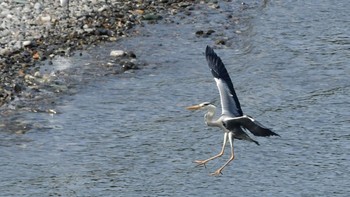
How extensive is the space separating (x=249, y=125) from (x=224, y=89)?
3.04 ft

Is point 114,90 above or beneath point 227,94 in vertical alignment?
beneath

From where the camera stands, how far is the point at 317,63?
73.7 ft

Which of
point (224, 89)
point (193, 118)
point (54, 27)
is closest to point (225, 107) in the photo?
point (224, 89)

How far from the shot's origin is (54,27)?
2334cm

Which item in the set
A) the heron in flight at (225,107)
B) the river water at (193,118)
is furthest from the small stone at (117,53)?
the heron in flight at (225,107)

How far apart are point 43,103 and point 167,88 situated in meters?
2.43

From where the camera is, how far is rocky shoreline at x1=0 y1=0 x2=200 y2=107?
69.5 feet

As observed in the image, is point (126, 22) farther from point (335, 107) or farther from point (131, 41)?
point (335, 107)

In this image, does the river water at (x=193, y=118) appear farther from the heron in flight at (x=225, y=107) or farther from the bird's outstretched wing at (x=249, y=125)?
the bird's outstretched wing at (x=249, y=125)

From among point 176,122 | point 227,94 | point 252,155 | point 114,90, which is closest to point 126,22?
point 114,90

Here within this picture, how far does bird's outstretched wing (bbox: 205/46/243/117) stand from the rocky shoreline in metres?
5.38

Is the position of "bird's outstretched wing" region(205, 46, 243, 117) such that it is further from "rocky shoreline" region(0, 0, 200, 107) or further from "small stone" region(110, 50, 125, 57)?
"small stone" region(110, 50, 125, 57)

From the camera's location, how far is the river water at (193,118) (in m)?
17.2

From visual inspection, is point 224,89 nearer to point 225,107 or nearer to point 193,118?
point 225,107
